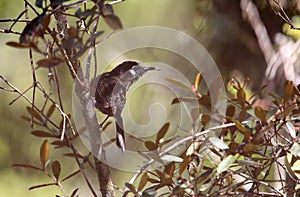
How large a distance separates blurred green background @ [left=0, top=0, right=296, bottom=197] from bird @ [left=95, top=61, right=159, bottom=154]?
32.1 inches

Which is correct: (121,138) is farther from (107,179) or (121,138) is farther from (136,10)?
(136,10)

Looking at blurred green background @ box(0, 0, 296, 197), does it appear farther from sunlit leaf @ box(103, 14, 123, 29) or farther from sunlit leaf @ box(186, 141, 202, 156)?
sunlit leaf @ box(103, 14, 123, 29)

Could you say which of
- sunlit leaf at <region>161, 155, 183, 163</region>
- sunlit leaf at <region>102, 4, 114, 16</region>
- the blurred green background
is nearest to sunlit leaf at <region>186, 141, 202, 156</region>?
sunlit leaf at <region>161, 155, 183, 163</region>

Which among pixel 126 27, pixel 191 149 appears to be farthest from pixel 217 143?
pixel 126 27

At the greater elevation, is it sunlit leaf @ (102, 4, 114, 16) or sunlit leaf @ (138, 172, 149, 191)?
sunlit leaf @ (102, 4, 114, 16)

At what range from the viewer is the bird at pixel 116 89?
533 mm

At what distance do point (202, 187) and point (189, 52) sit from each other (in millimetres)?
1119

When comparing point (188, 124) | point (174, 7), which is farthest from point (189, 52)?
point (188, 124)

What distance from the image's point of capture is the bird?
0.53m

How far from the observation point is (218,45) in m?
1.78

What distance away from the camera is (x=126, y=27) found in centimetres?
148

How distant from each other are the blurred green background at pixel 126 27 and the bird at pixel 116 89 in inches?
32.1

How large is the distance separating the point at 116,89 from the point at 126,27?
964mm

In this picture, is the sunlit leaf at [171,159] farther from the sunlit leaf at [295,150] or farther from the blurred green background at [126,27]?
the blurred green background at [126,27]
